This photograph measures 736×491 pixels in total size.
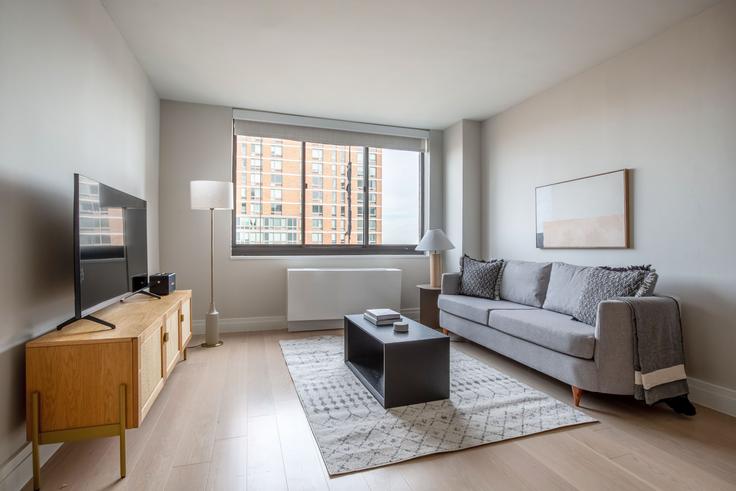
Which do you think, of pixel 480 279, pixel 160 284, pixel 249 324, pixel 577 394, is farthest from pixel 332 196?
pixel 577 394

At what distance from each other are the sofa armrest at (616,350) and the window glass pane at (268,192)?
10.9 feet

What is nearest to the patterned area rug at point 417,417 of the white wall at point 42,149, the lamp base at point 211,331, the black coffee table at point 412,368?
Answer: the black coffee table at point 412,368

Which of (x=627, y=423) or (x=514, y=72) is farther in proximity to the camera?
(x=514, y=72)

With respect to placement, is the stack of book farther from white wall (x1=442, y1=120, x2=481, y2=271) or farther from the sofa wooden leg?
white wall (x1=442, y1=120, x2=481, y2=271)

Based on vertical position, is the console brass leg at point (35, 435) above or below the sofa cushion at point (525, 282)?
below

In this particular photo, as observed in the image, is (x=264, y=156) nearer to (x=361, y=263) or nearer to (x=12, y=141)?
(x=361, y=263)

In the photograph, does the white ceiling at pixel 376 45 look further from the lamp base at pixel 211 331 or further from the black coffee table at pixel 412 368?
the lamp base at pixel 211 331

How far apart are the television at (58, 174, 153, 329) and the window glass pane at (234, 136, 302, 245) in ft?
5.72

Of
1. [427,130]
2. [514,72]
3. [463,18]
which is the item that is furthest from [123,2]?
[427,130]


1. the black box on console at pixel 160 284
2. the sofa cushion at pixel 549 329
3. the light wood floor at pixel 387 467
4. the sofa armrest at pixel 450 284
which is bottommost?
the light wood floor at pixel 387 467

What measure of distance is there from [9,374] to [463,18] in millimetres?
3088

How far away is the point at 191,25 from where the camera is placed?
2637 millimetres

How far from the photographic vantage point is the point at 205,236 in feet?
13.5

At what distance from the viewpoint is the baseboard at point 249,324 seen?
4.09 metres
